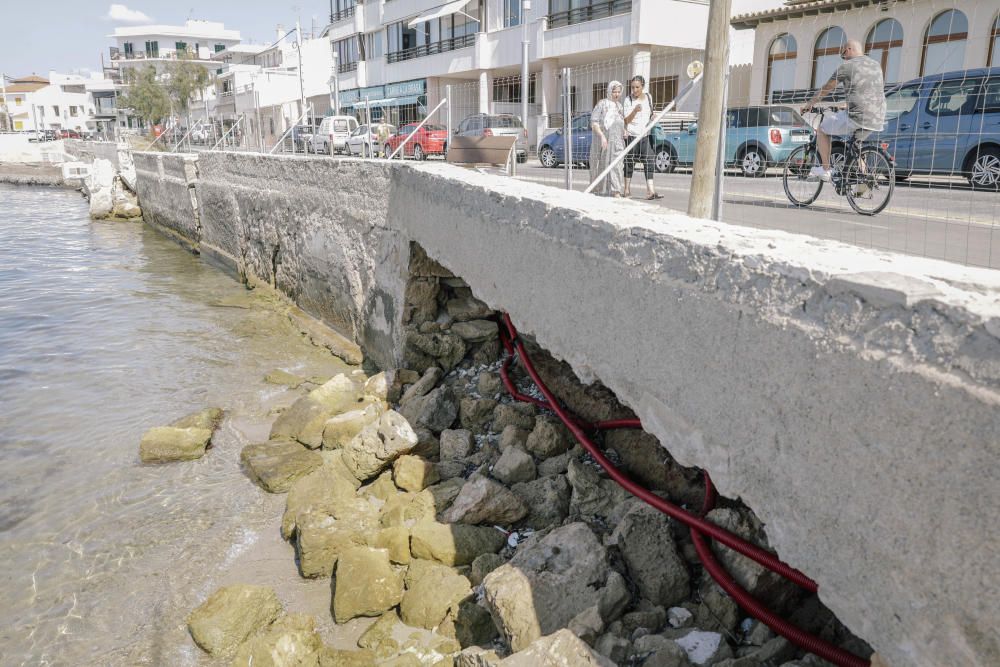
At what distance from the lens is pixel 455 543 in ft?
13.4

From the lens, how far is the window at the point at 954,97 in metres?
6.61

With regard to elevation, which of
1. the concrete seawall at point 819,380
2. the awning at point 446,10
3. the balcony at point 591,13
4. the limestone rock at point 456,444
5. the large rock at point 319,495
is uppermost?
the awning at point 446,10

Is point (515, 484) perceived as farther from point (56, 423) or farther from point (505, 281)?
point (56, 423)

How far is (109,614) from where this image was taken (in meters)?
4.36

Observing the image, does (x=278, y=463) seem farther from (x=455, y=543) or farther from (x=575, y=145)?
(x=575, y=145)

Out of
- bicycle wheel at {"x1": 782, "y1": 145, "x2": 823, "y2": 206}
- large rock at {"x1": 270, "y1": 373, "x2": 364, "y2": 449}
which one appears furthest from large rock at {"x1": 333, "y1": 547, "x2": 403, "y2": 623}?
bicycle wheel at {"x1": 782, "y1": 145, "x2": 823, "y2": 206}

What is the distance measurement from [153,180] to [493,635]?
19.9 metres

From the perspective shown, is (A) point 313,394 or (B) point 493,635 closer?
(B) point 493,635

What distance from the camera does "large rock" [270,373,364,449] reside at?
20.4 feet

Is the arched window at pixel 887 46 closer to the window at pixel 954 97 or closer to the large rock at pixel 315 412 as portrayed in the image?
the window at pixel 954 97

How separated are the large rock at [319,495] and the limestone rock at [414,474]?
35cm

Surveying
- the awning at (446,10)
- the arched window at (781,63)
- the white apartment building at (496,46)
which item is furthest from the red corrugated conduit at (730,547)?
the awning at (446,10)

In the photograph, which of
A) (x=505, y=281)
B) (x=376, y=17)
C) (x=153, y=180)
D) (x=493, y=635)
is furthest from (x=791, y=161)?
(x=376, y=17)

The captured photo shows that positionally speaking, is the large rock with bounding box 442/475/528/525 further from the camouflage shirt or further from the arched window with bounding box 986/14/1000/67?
the arched window with bounding box 986/14/1000/67
